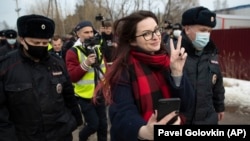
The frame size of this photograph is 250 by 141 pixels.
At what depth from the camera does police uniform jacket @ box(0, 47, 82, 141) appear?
3.00 m

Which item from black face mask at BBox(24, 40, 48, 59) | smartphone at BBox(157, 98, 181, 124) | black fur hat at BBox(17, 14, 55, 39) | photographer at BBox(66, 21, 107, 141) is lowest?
photographer at BBox(66, 21, 107, 141)

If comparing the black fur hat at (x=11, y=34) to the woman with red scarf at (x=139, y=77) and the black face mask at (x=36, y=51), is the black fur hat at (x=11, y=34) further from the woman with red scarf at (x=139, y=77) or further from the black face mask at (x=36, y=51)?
the woman with red scarf at (x=139, y=77)

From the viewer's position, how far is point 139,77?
2.26 meters

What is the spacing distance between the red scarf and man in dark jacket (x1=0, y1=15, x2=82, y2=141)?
3.60ft

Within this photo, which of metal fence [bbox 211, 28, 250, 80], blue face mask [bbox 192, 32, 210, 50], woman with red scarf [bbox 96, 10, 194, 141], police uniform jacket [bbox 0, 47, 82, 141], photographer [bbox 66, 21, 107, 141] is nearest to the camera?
woman with red scarf [bbox 96, 10, 194, 141]

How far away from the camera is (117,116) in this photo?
218 cm

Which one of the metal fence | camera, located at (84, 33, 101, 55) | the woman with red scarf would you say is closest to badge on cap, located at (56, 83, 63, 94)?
the woman with red scarf

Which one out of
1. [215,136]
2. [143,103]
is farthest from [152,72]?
[215,136]

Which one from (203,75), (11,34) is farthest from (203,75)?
(11,34)

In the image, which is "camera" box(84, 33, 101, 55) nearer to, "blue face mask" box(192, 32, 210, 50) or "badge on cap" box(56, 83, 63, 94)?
"badge on cap" box(56, 83, 63, 94)

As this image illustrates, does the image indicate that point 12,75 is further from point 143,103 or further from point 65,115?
point 143,103

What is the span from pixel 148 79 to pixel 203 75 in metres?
1.08

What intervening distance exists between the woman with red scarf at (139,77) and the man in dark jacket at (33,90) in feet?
2.99

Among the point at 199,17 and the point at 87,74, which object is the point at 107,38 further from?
the point at 199,17
